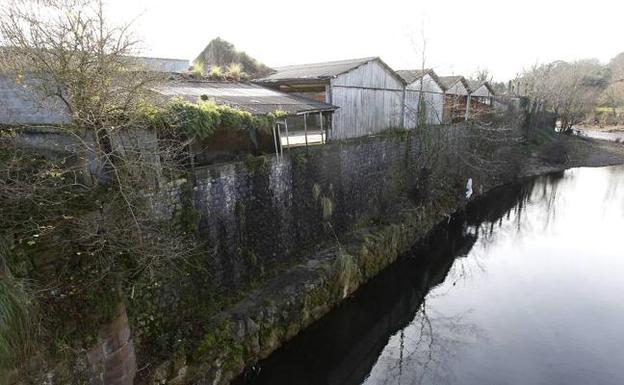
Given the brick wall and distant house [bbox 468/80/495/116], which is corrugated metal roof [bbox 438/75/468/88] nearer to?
distant house [bbox 468/80/495/116]

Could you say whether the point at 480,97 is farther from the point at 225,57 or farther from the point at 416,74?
the point at 225,57

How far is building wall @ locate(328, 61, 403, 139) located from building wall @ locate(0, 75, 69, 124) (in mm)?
8161

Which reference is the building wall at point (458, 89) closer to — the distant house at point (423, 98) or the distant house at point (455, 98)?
the distant house at point (455, 98)

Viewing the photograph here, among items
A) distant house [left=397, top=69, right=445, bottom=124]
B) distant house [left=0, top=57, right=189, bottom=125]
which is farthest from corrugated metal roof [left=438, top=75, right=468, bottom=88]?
distant house [left=0, top=57, right=189, bottom=125]

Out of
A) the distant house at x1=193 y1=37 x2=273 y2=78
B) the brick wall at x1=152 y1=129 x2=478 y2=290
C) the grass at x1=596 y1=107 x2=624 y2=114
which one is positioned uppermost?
the distant house at x1=193 y1=37 x2=273 y2=78

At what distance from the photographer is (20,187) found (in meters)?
4.97

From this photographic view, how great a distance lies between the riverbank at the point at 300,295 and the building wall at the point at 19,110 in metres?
4.81

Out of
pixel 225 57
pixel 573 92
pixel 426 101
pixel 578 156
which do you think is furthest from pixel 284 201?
pixel 573 92

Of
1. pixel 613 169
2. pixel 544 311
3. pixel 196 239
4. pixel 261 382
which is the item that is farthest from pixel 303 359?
pixel 613 169

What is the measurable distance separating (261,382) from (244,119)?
18.9 feet

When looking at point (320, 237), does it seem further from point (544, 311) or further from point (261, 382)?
point (544, 311)

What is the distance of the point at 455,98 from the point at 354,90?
10241 mm

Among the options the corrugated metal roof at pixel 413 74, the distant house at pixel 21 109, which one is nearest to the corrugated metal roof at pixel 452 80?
the corrugated metal roof at pixel 413 74

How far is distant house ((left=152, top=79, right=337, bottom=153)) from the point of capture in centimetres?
914
